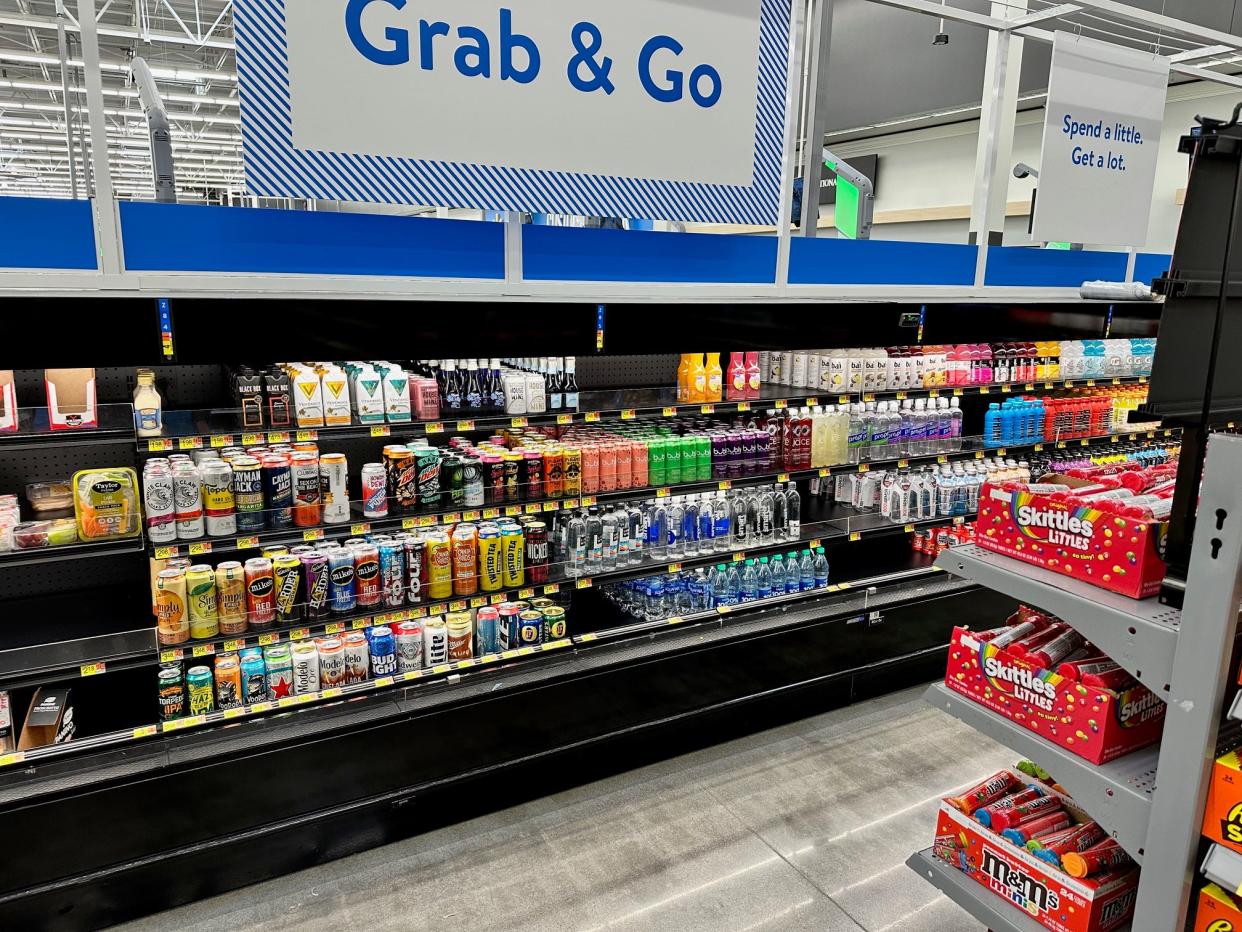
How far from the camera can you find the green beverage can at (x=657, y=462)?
160 inches

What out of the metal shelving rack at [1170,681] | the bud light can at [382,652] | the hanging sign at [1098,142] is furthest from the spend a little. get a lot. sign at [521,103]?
the metal shelving rack at [1170,681]

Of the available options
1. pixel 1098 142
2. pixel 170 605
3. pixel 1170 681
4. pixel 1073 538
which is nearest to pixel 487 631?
pixel 170 605

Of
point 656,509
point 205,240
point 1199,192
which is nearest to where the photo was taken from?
point 1199,192

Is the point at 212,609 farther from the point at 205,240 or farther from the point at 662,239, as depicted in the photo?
the point at 662,239

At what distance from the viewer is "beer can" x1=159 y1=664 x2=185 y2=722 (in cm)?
304

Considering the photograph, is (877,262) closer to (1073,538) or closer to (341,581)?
(1073,538)

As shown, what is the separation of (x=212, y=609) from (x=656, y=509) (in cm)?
203

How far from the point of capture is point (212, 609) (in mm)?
3145

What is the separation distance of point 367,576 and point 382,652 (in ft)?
1.02

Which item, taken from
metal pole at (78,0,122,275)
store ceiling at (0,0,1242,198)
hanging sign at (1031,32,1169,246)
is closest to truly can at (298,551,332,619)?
metal pole at (78,0,122,275)

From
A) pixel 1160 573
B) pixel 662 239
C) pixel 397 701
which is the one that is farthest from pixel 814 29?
pixel 397 701

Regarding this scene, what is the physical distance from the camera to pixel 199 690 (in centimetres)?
311

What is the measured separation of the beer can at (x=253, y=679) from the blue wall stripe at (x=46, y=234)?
151 cm

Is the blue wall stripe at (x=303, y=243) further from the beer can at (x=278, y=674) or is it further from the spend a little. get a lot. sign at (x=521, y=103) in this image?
the beer can at (x=278, y=674)
